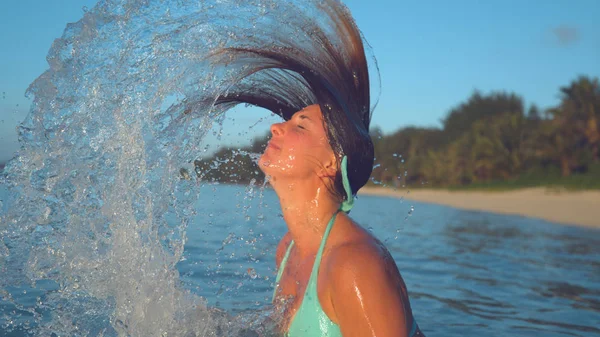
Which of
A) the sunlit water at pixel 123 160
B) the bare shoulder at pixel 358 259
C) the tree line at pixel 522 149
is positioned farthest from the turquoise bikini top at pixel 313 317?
the tree line at pixel 522 149

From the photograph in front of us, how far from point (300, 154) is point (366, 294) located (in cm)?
69

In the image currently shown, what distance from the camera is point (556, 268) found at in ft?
25.7

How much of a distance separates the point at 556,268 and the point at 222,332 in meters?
6.11

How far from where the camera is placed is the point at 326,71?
2.62m

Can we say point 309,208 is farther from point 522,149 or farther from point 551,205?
point 522,149

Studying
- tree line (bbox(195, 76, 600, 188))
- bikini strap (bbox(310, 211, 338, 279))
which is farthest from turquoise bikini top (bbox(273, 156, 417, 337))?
tree line (bbox(195, 76, 600, 188))

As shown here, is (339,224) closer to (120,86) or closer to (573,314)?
(120,86)

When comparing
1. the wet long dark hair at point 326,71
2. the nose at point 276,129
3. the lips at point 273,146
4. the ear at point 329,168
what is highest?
the wet long dark hair at point 326,71

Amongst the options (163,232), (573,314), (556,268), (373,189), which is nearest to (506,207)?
(556,268)

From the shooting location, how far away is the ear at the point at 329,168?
2.49 metres

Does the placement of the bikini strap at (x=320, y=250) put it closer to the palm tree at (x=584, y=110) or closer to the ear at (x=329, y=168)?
the ear at (x=329, y=168)

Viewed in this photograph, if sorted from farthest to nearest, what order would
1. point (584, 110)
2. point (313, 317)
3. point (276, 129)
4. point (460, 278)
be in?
point (584, 110) → point (460, 278) → point (276, 129) → point (313, 317)

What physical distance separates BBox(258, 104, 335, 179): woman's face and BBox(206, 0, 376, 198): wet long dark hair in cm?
6

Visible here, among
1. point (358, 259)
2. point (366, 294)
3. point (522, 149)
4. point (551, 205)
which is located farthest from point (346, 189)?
point (522, 149)
